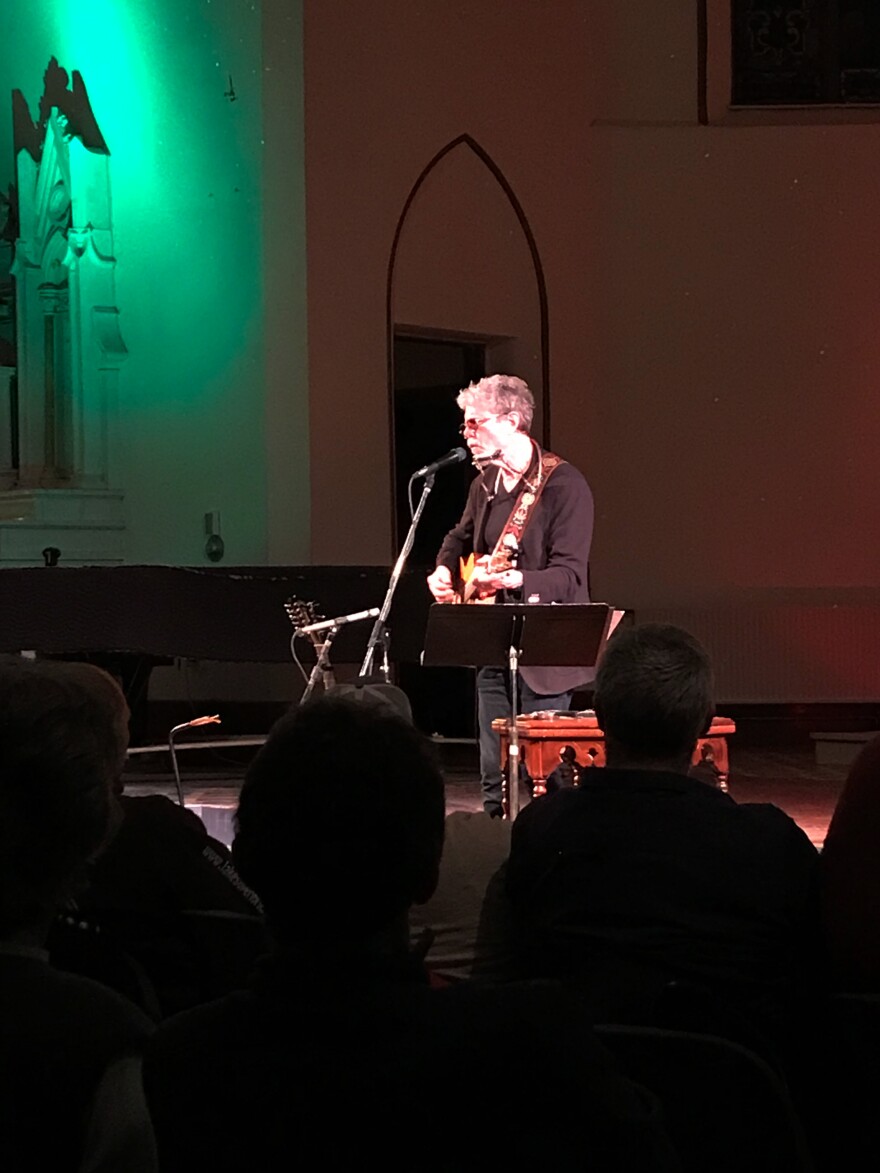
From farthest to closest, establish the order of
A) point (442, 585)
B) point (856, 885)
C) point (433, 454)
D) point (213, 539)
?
point (433, 454) < point (213, 539) < point (442, 585) < point (856, 885)

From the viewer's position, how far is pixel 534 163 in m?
8.93

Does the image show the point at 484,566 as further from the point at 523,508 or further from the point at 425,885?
the point at 425,885

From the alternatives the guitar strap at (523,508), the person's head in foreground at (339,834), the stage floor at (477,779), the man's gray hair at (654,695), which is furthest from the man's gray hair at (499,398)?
the person's head in foreground at (339,834)

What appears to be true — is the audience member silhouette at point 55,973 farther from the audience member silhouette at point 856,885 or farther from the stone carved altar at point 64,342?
the stone carved altar at point 64,342

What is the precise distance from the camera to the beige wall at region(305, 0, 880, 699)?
9.02 meters

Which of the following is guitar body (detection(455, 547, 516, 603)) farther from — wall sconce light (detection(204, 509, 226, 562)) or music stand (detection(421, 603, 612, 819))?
wall sconce light (detection(204, 509, 226, 562))

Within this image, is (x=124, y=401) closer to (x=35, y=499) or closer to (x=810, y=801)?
(x=35, y=499)

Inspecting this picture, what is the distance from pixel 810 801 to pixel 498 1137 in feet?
18.8

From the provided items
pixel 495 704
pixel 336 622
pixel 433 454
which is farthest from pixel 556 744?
pixel 433 454

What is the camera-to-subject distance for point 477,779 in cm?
773

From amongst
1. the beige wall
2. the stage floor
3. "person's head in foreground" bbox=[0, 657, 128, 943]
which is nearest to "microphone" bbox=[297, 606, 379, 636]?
the stage floor

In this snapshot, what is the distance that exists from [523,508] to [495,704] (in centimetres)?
61

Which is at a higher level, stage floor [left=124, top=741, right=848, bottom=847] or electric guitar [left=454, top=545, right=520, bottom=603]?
electric guitar [left=454, top=545, right=520, bottom=603]

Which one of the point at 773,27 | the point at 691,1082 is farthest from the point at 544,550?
the point at 773,27
